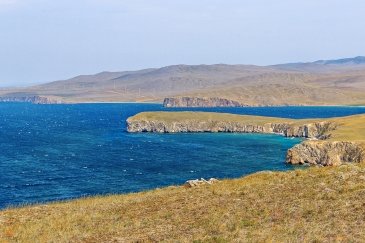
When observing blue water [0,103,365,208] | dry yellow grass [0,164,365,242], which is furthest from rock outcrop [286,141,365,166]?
dry yellow grass [0,164,365,242]

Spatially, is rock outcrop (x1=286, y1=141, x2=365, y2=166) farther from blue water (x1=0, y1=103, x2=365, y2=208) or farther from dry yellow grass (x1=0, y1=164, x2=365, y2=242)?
dry yellow grass (x1=0, y1=164, x2=365, y2=242)

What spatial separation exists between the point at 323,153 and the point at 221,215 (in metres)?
96.7

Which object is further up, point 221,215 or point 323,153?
point 221,215

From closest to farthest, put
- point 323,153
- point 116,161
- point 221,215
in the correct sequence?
point 221,215 < point 323,153 < point 116,161

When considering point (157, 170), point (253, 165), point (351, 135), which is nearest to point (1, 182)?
point (157, 170)

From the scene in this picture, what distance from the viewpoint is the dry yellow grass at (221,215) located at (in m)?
24.3

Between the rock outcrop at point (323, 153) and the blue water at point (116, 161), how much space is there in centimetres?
469

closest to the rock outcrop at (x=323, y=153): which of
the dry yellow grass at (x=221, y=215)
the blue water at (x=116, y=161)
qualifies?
the blue water at (x=116, y=161)

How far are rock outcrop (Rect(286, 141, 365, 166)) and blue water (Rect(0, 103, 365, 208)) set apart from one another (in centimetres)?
469

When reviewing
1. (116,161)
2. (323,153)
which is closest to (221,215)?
(323,153)

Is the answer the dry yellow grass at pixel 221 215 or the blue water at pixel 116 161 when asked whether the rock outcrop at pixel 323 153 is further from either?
the dry yellow grass at pixel 221 215

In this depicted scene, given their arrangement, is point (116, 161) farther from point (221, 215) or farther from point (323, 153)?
point (221, 215)

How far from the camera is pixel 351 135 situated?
5172 inches

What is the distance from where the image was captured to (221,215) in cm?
2875
